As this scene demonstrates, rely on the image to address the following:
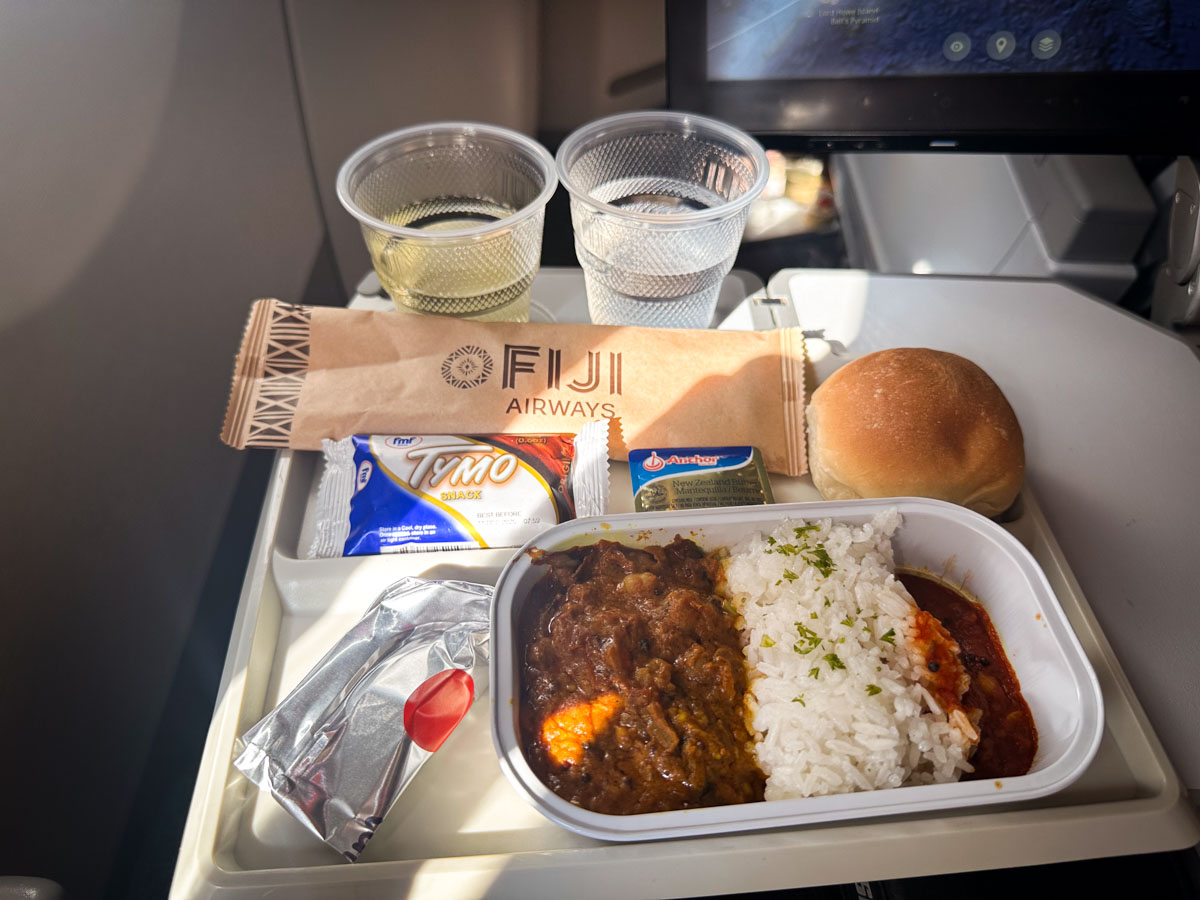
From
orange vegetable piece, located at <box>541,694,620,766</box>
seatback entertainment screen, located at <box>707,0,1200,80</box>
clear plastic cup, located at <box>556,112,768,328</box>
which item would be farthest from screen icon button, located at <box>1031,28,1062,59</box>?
orange vegetable piece, located at <box>541,694,620,766</box>

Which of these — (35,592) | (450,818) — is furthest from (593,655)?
(35,592)

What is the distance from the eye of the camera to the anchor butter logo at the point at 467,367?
Result: 3.55 feet

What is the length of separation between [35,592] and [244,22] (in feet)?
3.18

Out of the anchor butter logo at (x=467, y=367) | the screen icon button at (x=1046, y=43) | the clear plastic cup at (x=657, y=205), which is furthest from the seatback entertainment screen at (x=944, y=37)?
the anchor butter logo at (x=467, y=367)

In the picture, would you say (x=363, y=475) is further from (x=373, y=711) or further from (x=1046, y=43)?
(x=1046, y=43)

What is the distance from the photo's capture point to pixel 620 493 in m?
1.05

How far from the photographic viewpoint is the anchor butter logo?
1083 millimetres

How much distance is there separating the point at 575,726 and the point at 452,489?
351 mm

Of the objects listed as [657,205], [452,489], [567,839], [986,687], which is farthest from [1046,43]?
[567,839]

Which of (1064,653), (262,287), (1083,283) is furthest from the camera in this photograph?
(262,287)

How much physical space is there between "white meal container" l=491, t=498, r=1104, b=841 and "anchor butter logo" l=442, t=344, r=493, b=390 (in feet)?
1.00

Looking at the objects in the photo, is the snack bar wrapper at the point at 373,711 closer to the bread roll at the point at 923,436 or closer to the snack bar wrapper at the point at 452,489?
the snack bar wrapper at the point at 452,489

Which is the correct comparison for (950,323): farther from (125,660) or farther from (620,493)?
(125,660)

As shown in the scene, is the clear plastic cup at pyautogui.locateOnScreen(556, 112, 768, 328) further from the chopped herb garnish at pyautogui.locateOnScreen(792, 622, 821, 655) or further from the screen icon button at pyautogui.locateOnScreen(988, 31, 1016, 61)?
the chopped herb garnish at pyautogui.locateOnScreen(792, 622, 821, 655)
